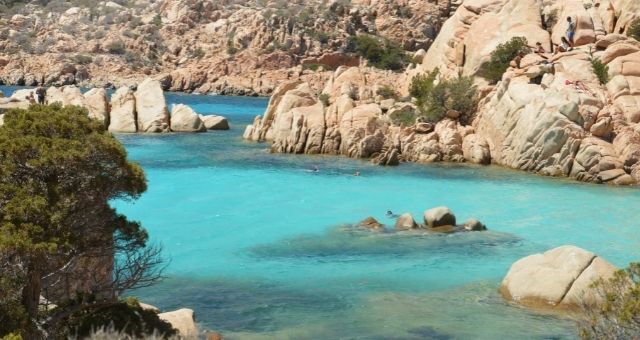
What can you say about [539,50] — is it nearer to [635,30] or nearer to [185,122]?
[635,30]

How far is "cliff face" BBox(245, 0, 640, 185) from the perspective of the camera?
3503 cm

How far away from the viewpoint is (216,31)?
105 meters

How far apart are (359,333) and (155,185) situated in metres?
21.0

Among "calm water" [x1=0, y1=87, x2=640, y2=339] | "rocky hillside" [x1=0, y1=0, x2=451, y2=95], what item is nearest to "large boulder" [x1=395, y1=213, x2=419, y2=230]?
"calm water" [x1=0, y1=87, x2=640, y2=339]

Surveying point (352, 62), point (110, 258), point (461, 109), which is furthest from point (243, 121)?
point (110, 258)

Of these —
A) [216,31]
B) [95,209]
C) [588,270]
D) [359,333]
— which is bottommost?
[359,333]

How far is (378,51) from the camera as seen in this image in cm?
9356

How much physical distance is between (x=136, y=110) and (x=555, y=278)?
41.8m

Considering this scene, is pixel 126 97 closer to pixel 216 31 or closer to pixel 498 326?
pixel 498 326

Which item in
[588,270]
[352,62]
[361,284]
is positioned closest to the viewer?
[588,270]

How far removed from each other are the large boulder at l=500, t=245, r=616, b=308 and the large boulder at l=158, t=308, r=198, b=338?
7.84 metres

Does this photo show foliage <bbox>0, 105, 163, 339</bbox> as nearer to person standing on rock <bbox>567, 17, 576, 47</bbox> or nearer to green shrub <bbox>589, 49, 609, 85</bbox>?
green shrub <bbox>589, 49, 609, 85</bbox>

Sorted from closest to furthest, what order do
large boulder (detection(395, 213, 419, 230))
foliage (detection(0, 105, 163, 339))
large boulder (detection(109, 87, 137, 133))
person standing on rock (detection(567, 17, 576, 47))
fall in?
foliage (detection(0, 105, 163, 339)) < large boulder (detection(395, 213, 419, 230)) < person standing on rock (detection(567, 17, 576, 47)) < large boulder (detection(109, 87, 137, 133))

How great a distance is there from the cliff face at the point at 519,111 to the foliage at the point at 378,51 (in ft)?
131
